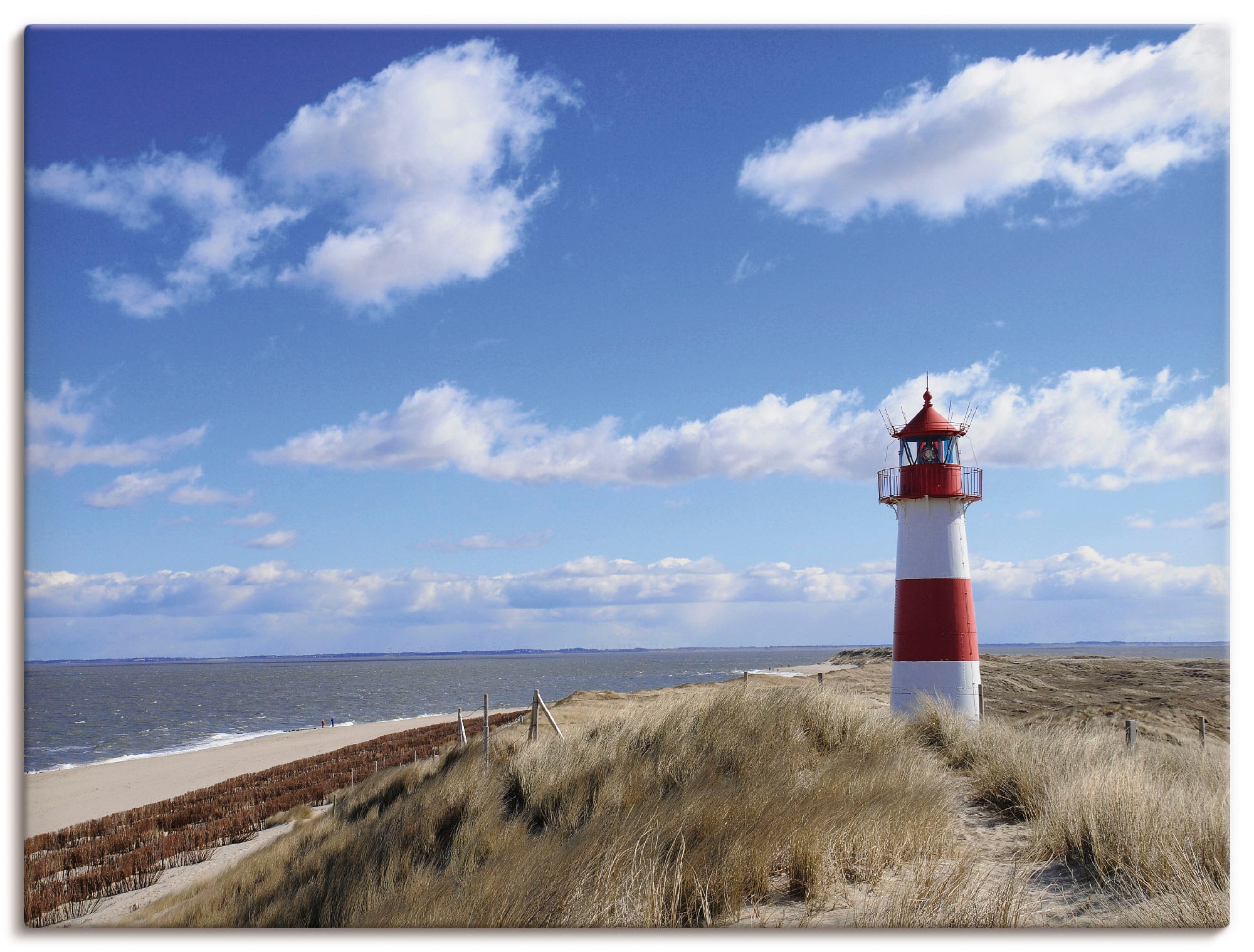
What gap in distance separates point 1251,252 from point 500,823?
611cm

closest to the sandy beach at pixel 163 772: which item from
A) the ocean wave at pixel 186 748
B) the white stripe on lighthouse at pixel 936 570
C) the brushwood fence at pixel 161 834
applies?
the ocean wave at pixel 186 748

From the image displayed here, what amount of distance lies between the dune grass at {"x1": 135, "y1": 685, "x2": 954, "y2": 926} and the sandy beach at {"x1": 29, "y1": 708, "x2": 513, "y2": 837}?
867 cm

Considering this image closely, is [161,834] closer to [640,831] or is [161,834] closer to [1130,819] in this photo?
[640,831]

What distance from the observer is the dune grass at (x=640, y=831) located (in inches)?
156

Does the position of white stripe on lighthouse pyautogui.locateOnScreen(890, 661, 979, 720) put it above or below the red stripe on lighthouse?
below

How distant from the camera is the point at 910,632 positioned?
9062mm

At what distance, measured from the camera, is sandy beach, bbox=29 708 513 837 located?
670 inches

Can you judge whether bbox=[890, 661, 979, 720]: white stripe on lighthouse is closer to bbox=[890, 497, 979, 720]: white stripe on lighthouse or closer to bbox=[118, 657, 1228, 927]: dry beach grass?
bbox=[890, 497, 979, 720]: white stripe on lighthouse

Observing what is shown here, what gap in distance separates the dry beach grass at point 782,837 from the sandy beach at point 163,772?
9.36 m

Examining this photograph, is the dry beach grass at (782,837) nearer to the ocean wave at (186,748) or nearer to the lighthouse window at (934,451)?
the lighthouse window at (934,451)

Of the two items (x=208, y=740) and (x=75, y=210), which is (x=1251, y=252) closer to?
(x=75, y=210)

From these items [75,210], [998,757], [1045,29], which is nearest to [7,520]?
[75,210]

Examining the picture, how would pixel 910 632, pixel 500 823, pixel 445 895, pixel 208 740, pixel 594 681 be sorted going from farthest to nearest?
pixel 594 681 → pixel 208 740 → pixel 910 632 → pixel 500 823 → pixel 445 895

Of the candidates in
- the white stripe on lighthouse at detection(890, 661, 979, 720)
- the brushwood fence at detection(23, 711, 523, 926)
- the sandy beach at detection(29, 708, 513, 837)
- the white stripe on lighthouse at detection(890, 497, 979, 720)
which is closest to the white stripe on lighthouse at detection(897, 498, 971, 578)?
→ the white stripe on lighthouse at detection(890, 497, 979, 720)
